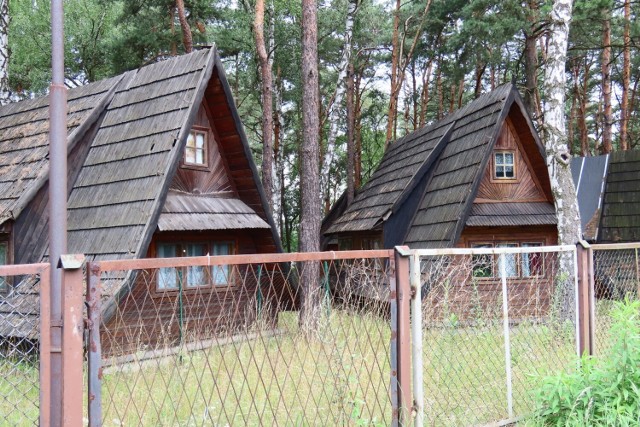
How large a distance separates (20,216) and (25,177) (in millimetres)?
767

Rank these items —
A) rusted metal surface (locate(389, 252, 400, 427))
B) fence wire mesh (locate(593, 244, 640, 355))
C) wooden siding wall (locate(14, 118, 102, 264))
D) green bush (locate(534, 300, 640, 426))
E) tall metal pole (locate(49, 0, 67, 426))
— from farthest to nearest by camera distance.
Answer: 1. wooden siding wall (locate(14, 118, 102, 264))
2. fence wire mesh (locate(593, 244, 640, 355))
3. tall metal pole (locate(49, 0, 67, 426))
4. green bush (locate(534, 300, 640, 426))
5. rusted metal surface (locate(389, 252, 400, 427))

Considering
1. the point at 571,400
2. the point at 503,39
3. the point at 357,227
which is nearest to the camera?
the point at 571,400

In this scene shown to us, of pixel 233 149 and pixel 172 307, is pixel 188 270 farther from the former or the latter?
pixel 233 149

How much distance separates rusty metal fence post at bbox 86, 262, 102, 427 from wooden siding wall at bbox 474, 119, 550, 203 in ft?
36.9

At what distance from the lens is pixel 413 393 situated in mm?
4238

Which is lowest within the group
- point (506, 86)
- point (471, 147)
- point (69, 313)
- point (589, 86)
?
point (69, 313)

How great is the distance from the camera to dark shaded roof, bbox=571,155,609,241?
1673cm

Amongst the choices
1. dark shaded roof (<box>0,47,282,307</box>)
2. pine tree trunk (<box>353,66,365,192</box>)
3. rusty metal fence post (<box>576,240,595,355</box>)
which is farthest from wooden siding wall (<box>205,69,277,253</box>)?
pine tree trunk (<box>353,66,365,192</box>)

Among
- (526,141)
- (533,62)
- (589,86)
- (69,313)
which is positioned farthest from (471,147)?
(589,86)

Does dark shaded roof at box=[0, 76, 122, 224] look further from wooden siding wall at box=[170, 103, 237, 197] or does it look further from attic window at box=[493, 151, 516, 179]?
attic window at box=[493, 151, 516, 179]

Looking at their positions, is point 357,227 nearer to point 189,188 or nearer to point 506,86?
point 506,86

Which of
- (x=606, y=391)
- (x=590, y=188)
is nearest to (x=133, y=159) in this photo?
(x=606, y=391)

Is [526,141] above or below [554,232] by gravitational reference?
above

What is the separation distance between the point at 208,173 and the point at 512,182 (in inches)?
285
